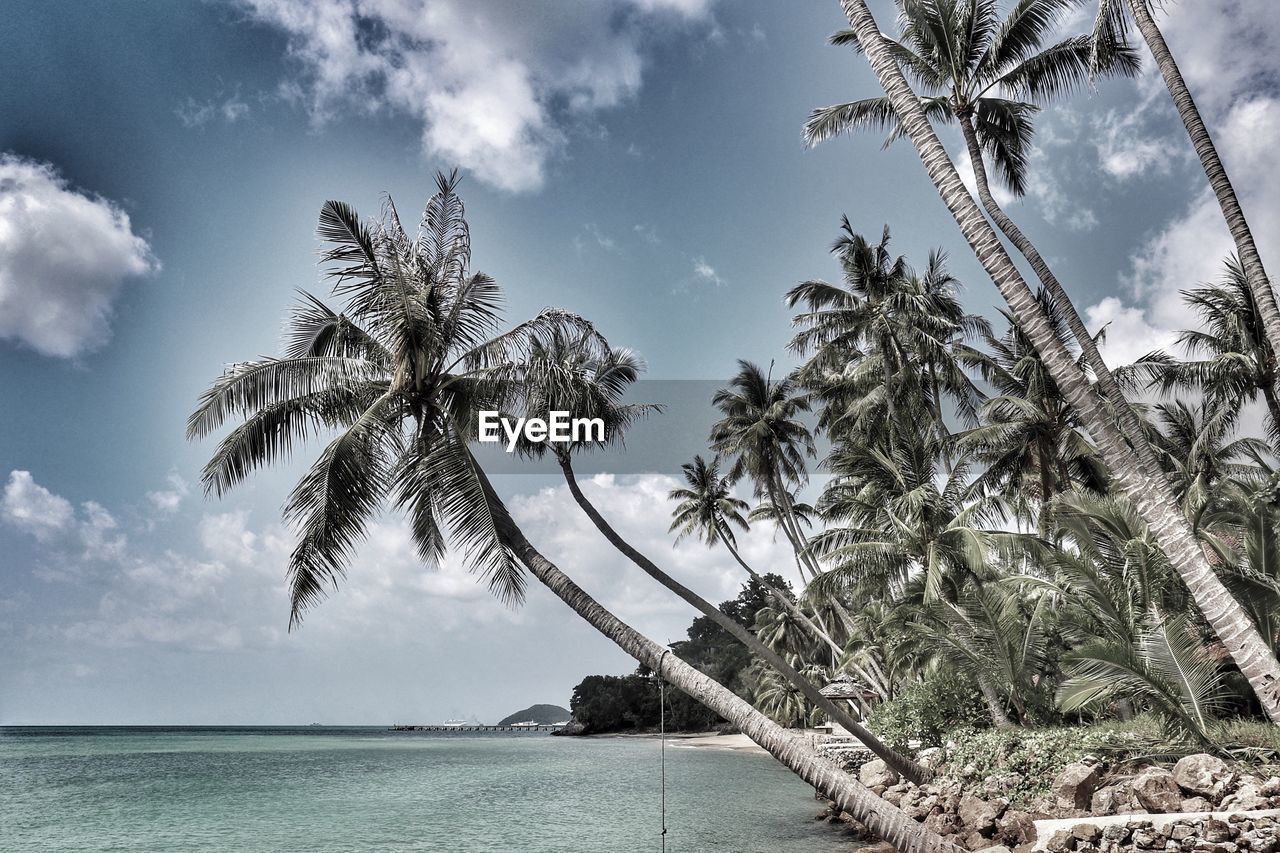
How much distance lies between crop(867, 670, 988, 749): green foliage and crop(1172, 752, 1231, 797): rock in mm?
8554

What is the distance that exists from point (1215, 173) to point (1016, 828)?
349 inches

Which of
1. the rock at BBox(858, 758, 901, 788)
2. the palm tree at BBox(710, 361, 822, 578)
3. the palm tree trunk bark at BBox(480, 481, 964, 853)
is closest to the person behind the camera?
the palm tree trunk bark at BBox(480, 481, 964, 853)

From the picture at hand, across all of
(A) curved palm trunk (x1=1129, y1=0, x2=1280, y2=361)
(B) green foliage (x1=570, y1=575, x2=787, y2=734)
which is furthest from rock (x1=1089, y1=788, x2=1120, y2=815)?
(B) green foliage (x1=570, y1=575, x2=787, y2=734)

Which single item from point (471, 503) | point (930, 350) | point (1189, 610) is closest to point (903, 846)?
point (471, 503)

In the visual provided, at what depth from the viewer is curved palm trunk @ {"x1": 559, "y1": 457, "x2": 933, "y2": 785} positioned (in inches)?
286

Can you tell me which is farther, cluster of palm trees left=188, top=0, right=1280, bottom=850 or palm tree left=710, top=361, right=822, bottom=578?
palm tree left=710, top=361, right=822, bottom=578

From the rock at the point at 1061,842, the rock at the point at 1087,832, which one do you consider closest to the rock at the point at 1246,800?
the rock at the point at 1087,832

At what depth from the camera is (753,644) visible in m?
10.4

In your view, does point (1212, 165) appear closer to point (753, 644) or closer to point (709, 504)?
point (753, 644)

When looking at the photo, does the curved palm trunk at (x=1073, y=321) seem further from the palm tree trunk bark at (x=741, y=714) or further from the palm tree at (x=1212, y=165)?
the palm tree trunk bark at (x=741, y=714)

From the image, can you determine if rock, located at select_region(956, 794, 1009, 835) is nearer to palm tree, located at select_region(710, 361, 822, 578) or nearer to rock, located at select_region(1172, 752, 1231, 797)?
rock, located at select_region(1172, 752, 1231, 797)

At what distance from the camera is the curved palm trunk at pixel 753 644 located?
7254 millimetres

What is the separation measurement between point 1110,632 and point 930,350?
13.0 m

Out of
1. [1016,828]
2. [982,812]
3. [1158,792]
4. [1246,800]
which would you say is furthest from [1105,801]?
[982,812]
